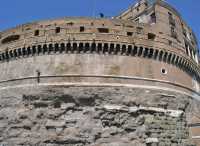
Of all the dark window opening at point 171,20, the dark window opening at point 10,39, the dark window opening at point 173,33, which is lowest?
the dark window opening at point 10,39

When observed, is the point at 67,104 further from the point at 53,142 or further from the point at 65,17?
the point at 65,17

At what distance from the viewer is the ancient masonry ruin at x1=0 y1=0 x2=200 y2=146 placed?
14.0 m

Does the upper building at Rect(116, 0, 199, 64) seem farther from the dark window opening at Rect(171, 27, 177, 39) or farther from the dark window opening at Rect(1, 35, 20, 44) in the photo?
the dark window opening at Rect(1, 35, 20, 44)

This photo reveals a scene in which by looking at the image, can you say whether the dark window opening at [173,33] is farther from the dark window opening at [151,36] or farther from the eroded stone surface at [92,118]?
the eroded stone surface at [92,118]

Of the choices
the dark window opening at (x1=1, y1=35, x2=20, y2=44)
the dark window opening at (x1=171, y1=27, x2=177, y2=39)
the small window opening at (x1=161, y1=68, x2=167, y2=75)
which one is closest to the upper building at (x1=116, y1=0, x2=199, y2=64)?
the dark window opening at (x1=171, y1=27, x2=177, y2=39)

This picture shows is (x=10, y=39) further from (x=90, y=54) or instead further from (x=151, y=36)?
(x=151, y=36)

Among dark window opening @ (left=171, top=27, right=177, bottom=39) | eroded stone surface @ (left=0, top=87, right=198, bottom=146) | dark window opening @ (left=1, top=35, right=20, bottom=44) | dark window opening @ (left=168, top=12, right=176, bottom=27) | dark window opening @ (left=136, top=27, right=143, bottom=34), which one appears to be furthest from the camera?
dark window opening @ (left=168, top=12, right=176, bottom=27)

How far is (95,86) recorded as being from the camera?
14602 mm

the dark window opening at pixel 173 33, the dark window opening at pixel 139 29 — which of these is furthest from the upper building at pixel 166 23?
the dark window opening at pixel 139 29

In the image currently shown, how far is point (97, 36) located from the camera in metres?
15.1

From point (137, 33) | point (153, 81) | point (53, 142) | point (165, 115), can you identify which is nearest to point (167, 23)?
point (137, 33)

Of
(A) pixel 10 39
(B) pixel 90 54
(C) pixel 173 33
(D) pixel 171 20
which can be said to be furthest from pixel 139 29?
(A) pixel 10 39

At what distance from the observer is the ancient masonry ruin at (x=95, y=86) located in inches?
553

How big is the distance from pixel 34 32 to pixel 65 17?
1.53 metres
